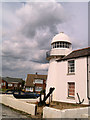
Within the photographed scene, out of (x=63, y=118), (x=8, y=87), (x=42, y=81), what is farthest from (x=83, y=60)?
(x=8, y=87)

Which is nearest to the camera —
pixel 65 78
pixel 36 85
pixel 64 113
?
pixel 64 113

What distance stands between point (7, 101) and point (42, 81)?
30809 millimetres

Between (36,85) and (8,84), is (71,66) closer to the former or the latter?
(36,85)

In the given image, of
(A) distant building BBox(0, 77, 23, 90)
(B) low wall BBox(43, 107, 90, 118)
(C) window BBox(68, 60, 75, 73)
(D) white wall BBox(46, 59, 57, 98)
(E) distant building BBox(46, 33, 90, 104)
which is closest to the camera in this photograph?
(B) low wall BBox(43, 107, 90, 118)

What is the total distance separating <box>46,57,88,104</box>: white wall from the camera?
14586 mm

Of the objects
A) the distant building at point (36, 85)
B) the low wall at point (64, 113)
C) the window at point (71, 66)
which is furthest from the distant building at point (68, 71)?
the distant building at point (36, 85)

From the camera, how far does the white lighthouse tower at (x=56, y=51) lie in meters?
18.5

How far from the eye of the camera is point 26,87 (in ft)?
153

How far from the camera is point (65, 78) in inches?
653

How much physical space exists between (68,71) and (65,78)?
3.27 ft

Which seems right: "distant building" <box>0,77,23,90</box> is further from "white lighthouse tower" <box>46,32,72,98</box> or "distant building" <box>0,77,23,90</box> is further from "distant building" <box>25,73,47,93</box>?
"white lighthouse tower" <box>46,32,72,98</box>

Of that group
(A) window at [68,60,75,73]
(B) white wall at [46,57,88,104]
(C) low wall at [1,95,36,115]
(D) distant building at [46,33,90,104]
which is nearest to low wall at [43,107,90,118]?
(C) low wall at [1,95,36,115]

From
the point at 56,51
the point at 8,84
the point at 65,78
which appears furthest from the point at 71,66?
the point at 8,84

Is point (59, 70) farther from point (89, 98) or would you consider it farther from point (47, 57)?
point (89, 98)
